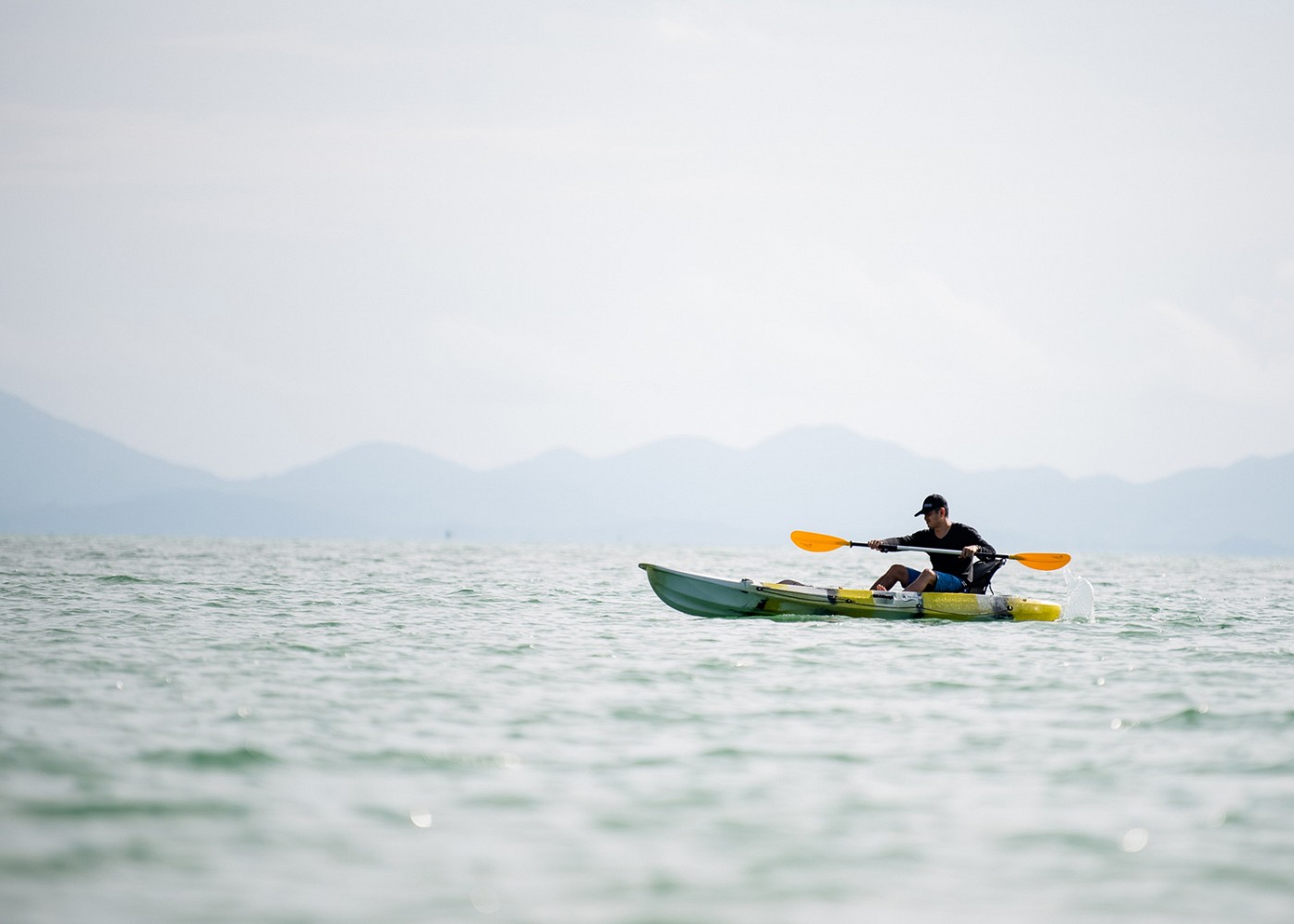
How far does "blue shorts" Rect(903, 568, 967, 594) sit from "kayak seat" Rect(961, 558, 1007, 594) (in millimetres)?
100

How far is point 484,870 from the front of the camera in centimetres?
554

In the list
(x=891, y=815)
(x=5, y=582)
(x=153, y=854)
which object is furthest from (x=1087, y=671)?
(x=5, y=582)

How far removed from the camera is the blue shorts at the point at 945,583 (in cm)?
1677

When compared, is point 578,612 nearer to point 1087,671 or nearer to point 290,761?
point 1087,671

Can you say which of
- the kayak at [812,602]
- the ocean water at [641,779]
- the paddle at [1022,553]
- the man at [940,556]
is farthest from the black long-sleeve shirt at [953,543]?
the ocean water at [641,779]

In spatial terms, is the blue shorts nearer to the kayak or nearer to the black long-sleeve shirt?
the black long-sleeve shirt

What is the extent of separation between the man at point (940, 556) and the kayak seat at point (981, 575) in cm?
7

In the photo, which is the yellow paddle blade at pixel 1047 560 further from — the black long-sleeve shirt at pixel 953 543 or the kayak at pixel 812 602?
the black long-sleeve shirt at pixel 953 543

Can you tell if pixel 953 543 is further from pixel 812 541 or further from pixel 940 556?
pixel 812 541

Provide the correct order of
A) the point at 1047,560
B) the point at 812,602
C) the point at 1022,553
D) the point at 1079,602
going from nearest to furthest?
1. the point at 812,602
2. the point at 1079,602
3. the point at 1047,560
4. the point at 1022,553

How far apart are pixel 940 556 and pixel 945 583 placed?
1.61 ft

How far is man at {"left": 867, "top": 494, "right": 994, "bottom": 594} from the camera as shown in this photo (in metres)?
16.6

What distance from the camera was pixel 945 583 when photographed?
16844 millimetres

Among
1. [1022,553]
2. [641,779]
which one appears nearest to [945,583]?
[1022,553]
